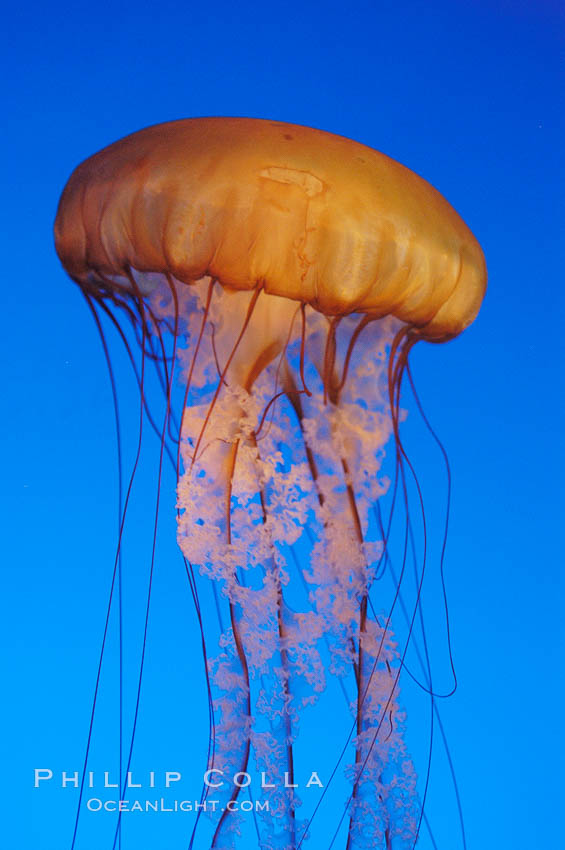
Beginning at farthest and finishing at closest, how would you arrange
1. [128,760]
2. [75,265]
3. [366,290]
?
[128,760] → [75,265] → [366,290]

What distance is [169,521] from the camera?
2.86 meters

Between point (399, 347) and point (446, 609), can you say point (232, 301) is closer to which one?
point (399, 347)

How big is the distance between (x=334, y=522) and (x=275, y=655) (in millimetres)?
439

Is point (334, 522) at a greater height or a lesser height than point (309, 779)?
greater

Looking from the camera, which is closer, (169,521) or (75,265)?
(75,265)

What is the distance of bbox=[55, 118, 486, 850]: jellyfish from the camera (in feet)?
7.76

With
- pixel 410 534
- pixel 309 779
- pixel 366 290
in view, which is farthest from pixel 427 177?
pixel 309 779

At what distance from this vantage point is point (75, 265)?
2.67 m

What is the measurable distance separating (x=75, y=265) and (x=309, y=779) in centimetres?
175

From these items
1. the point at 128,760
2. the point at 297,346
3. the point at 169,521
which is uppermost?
the point at 297,346

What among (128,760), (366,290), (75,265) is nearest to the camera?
(366,290)

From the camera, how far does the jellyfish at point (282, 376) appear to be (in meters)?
Answer: 2.37

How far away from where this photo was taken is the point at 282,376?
9.55 ft

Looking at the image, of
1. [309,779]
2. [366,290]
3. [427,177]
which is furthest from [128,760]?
[427,177]
